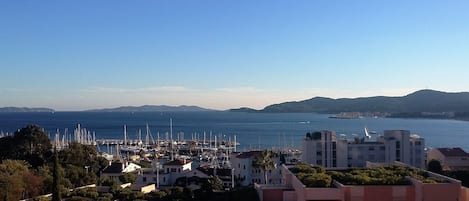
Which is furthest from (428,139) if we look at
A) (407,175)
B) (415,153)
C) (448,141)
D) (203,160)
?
(407,175)

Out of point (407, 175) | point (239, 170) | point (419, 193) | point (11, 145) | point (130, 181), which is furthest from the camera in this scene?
point (11, 145)

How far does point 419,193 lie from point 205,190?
14.2 meters

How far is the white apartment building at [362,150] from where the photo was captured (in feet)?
130

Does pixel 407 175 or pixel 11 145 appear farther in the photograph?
pixel 11 145

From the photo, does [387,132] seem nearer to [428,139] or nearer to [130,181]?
[130,181]

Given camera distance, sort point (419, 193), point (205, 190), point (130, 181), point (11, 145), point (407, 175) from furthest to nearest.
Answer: point (11, 145)
point (130, 181)
point (205, 190)
point (407, 175)
point (419, 193)

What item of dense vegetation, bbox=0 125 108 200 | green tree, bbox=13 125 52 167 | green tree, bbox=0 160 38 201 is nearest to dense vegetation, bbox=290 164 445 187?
dense vegetation, bbox=0 125 108 200

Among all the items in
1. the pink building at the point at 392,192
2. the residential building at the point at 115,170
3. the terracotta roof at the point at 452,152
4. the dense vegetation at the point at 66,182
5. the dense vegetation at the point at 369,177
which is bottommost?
the residential building at the point at 115,170

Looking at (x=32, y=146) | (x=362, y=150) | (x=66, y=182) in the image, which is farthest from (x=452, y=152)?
(x=32, y=146)

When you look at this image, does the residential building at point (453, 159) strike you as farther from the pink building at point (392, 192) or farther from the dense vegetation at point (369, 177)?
the pink building at point (392, 192)

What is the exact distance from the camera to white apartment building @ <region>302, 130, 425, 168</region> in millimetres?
39531

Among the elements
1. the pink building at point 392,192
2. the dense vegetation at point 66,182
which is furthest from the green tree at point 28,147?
the pink building at point 392,192

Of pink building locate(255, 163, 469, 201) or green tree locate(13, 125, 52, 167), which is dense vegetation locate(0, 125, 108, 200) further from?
pink building locate(255, 163, 469, 201)

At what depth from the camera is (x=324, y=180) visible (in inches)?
747
